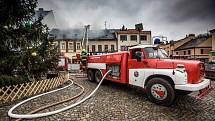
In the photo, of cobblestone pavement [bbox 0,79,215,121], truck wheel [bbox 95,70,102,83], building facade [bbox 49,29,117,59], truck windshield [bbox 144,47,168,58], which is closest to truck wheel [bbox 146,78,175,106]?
cobblestone pavement [bbox 0,79,215,121]

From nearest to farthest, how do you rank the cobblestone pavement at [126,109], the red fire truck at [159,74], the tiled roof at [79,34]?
the cobblestone pavement at [126,109], the red fire truck at [159,74], the tiled roof at [79,34]

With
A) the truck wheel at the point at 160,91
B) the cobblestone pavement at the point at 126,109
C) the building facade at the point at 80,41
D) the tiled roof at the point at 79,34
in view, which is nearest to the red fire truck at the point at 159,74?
the truck wheel at the point at 160,91

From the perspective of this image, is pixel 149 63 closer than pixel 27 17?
Yes

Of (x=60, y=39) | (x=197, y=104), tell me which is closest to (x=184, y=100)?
(x=197, y=104)

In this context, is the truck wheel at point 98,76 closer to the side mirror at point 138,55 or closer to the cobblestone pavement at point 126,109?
the cobblestone pavement at point 126,109

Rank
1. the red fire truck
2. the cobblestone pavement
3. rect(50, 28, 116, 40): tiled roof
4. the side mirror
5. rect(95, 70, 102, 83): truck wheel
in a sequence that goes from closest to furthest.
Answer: the cobblestone pavement < the red fire truck < the side mirror < rect(95, 70, 102, 83): truck wheel < rect(50, 28, 116, 40): tiled roof

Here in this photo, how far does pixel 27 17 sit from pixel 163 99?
9836mm

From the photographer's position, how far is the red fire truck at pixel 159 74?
8633mm

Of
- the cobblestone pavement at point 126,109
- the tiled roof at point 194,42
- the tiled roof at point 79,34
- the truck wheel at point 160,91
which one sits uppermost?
the tiled roof at point 79,34

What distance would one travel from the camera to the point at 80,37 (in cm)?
5391

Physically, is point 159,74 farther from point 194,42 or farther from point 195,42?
point 194,42

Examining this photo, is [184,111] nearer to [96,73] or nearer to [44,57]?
[96,73]

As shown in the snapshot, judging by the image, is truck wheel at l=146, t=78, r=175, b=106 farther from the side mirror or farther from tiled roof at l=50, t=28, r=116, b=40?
tiled roof at l=50, t=28, r=116, b=40

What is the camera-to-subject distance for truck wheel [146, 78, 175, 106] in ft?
29.0
